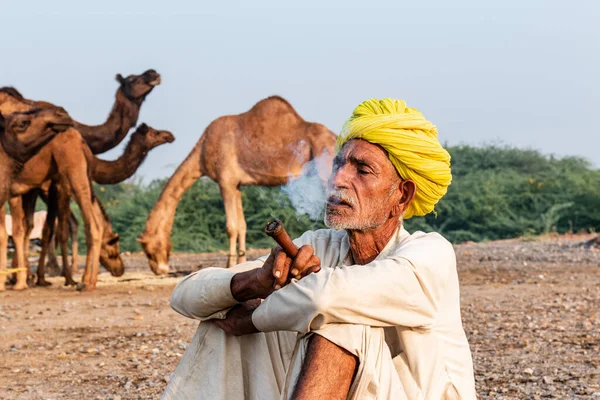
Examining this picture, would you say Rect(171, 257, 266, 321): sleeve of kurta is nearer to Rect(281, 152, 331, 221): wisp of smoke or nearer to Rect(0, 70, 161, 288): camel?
Rect(281, 152, 331, 221): wisp of smoke

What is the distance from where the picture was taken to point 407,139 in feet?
10.3

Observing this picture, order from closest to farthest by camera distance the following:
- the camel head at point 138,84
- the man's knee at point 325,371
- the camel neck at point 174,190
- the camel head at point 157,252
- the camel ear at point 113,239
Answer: the man's knee at point 325,371, the camel ear at point 113,239, the camel head at point 157,252, the camel neck at point 174,190, the camel head at point 138,84

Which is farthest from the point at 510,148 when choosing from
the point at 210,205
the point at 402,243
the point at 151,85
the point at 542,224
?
the point at 402,243

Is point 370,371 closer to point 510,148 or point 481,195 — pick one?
point 481,195

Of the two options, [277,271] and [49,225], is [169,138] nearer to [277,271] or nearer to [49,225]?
[49,225]

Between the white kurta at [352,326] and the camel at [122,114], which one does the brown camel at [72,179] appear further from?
the white kurta at [352,326]

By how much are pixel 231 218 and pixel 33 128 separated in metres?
3.36

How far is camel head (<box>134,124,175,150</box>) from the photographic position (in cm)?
1414

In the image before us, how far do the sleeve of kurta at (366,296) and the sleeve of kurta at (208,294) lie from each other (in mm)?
258

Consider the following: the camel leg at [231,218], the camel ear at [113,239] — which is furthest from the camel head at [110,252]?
the camel leg at [231,218]

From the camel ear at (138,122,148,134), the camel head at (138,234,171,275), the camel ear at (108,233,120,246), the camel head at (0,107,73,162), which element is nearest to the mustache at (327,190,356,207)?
the camel head at (0,107,73,162)

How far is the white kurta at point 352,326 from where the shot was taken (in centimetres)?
278

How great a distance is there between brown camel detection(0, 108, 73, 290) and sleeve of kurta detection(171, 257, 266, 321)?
25.0ft

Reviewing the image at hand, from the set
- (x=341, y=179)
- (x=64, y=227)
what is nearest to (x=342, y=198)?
(x=341, y=179)
